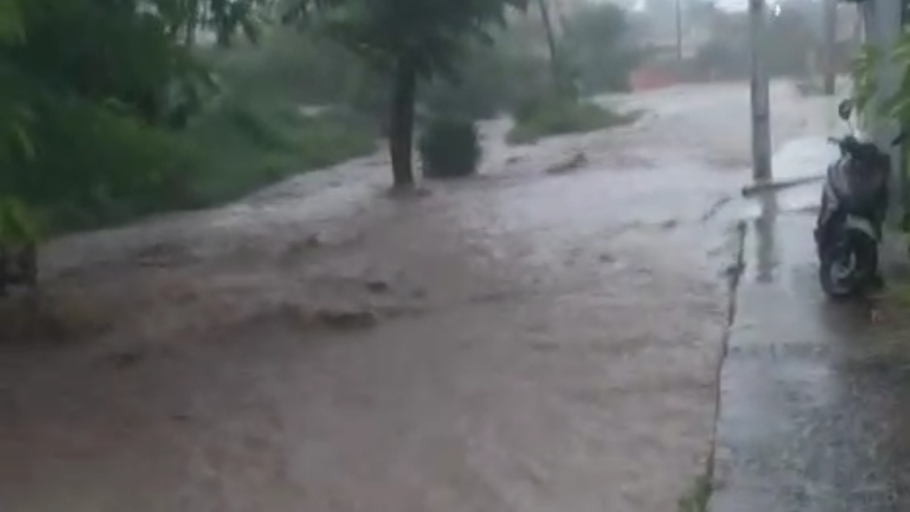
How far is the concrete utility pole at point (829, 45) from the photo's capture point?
27.9 metres

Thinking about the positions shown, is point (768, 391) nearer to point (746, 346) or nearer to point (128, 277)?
point (746, 346)

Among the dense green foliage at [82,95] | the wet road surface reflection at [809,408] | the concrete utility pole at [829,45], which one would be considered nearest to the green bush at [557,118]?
the concrete utility pole at [829,45]

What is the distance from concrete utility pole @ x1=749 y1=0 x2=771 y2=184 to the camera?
828 inches

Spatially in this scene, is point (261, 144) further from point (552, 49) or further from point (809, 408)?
point (809, 408)

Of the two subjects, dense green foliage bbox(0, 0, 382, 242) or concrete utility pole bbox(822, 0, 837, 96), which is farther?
concrete utility pole bbox(822, 0, 837, 96)

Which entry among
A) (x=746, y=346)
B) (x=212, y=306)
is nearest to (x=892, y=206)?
(x=746, y=346)

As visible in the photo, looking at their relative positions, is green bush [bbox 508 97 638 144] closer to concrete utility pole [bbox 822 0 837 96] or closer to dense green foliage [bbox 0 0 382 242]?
concrete utility pole [bbox 822 0 837 96]

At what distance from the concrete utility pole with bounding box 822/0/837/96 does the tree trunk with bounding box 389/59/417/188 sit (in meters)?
6.16

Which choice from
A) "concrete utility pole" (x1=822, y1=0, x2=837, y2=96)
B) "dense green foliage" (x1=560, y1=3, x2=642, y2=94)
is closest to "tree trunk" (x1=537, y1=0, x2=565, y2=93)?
"dense green foliage" (x1=560, y1=3, x2=642, y2=94)

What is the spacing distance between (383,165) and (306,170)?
1.25 meters

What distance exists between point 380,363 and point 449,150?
15.8m

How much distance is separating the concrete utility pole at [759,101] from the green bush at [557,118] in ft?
42.8

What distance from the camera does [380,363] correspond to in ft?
38.7

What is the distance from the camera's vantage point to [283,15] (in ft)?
77.3
